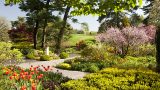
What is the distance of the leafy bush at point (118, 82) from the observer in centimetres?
949

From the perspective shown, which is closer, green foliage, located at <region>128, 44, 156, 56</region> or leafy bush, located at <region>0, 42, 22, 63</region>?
leafy bush, located at <region>0, 42, 22, 63</region>

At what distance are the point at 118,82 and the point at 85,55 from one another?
1501cm

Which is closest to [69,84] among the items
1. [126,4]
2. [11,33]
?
[126,4]

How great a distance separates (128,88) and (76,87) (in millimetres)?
1448

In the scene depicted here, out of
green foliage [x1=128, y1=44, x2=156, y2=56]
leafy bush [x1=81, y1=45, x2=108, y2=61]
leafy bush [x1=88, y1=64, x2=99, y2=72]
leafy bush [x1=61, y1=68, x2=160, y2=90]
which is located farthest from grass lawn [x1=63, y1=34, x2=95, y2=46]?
leafy bush [x1=61, y1=68, x2=160, y2=90]

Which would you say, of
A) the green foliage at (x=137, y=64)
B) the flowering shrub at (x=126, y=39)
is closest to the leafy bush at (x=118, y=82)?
the green foliage at (x=137, y=64)

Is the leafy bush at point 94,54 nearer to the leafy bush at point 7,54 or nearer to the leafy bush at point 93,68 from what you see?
the leafy bush at point 93,68

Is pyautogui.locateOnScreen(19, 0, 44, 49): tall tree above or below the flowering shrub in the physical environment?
above

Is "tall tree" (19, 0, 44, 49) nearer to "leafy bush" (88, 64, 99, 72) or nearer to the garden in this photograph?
the garden

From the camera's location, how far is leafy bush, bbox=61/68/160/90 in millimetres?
9494

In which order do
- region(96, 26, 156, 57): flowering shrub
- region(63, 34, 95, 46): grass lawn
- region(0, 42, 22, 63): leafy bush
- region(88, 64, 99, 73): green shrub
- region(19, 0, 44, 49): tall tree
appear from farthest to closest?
region(63, 34, 95, 46): grass lawn < region(19, 0, 44, 49): tall tree < region(96, 26, 156, 57): flowering shrub < region(88, 64, 99, 73): green shrub < region(0, 42, 22, 63): leafy bush

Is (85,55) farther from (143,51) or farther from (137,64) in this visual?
(143,51)

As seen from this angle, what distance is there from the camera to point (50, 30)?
1489 inches

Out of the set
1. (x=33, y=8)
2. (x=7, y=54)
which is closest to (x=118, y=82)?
(x=7, y=54)
